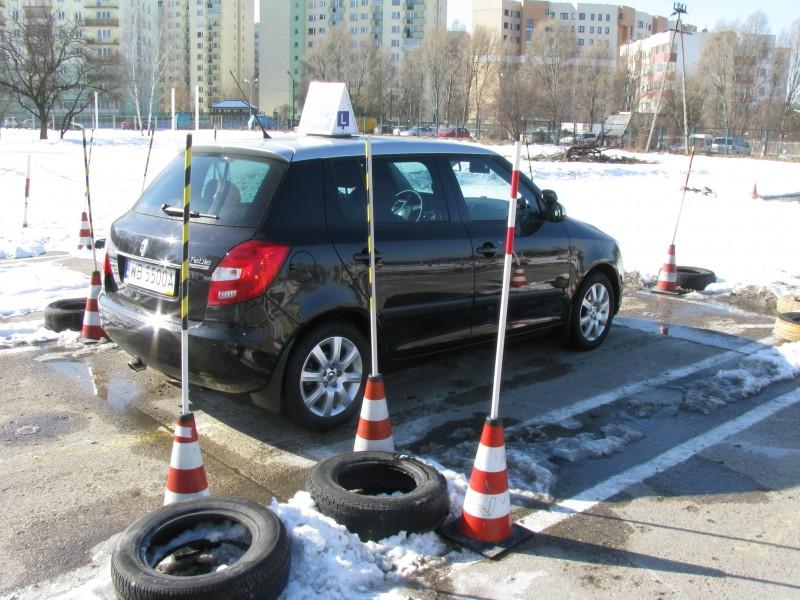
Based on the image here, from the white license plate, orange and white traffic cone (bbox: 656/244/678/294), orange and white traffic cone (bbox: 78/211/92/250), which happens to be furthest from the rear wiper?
orange and white traffic cone (bbox: 78/211/92/250)

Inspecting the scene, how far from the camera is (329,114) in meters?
6.01

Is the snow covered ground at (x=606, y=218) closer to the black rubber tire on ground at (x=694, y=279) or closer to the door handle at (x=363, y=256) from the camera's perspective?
the black rubber tire on ground at (x=694, y=279)

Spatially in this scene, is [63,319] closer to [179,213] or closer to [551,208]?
[179,213]

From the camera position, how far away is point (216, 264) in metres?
4.50

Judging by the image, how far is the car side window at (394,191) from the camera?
5.05 m

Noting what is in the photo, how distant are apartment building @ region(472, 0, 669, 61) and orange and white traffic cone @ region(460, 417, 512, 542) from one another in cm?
14365

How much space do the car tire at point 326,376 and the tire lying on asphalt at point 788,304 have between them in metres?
5.68

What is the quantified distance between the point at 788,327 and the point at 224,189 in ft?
18.9

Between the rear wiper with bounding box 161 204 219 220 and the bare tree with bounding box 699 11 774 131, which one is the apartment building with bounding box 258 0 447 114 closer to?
the bare tree with bounding box 699 11 774 131

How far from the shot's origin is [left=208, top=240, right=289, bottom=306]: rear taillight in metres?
4.46

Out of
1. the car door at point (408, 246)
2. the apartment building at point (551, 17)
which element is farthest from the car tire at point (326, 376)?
the apartment building at point (551, 17)

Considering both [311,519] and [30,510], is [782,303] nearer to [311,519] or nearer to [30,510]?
[311,519]

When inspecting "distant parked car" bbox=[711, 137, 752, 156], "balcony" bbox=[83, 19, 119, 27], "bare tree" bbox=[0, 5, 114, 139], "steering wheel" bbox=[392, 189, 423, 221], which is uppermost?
"balcony" bbox=[83, 19, 119, 27]

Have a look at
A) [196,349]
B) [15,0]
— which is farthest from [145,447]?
[15,0]
